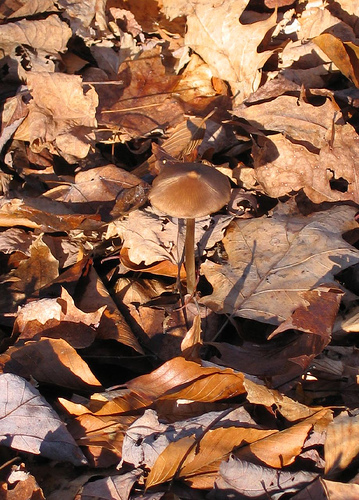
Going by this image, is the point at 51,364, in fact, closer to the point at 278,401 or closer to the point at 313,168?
the point at 278,401

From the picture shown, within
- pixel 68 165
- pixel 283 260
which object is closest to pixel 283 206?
pixel 283 260

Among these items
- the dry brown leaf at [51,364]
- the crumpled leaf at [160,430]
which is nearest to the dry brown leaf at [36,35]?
the dry brown leaf at [51,364]

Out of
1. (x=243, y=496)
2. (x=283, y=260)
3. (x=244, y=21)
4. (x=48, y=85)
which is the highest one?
(x=244, y=21)

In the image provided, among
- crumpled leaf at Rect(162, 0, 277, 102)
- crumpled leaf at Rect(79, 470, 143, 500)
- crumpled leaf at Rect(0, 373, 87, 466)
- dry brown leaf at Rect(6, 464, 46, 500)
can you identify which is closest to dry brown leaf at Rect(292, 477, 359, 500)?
crumpled leaf at Rect(79, 470, 143, 500)

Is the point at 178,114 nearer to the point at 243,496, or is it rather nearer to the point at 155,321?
the point at 155,321

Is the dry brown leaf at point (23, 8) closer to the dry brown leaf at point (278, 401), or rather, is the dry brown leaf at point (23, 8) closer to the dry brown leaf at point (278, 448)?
the dry brown leaf at point (278, 401)

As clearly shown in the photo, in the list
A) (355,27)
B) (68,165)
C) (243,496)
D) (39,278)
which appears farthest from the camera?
(355,27)

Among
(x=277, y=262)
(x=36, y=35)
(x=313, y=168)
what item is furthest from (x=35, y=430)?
→ (x=36, y=35)
